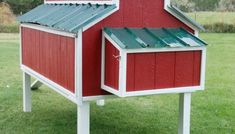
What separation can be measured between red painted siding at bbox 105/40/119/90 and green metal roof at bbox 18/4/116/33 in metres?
0.33

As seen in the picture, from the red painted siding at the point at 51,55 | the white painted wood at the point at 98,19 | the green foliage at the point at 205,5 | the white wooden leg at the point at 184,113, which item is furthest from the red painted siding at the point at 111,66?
the green foliage at the point at 205,5

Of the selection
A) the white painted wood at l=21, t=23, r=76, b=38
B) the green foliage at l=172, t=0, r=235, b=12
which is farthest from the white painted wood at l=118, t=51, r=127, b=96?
the green foliage at l=172, t=0, r=235, b=12

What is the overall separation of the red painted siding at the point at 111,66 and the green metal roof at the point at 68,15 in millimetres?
331

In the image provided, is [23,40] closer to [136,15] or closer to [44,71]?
[44,71]

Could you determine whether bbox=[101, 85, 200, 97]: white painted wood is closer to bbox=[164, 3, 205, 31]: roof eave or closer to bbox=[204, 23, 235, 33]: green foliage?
bbox=[164, 3, 205, 31]: roof eave

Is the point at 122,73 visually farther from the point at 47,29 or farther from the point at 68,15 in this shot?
the point at 47,29

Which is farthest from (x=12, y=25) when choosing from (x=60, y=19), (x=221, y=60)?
(x=60, y=19)

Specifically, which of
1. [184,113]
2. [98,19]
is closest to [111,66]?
[98,19]

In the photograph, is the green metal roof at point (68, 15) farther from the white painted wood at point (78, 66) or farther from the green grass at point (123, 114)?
the green grass at point (123, 114)

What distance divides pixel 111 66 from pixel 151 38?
50 cm

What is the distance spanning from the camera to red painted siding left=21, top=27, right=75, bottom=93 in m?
4.58

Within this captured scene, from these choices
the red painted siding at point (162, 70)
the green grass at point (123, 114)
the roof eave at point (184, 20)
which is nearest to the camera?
the red painted siding at point (162, 70)

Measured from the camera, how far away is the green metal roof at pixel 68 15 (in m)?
4.29

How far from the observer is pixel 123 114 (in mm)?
6789
